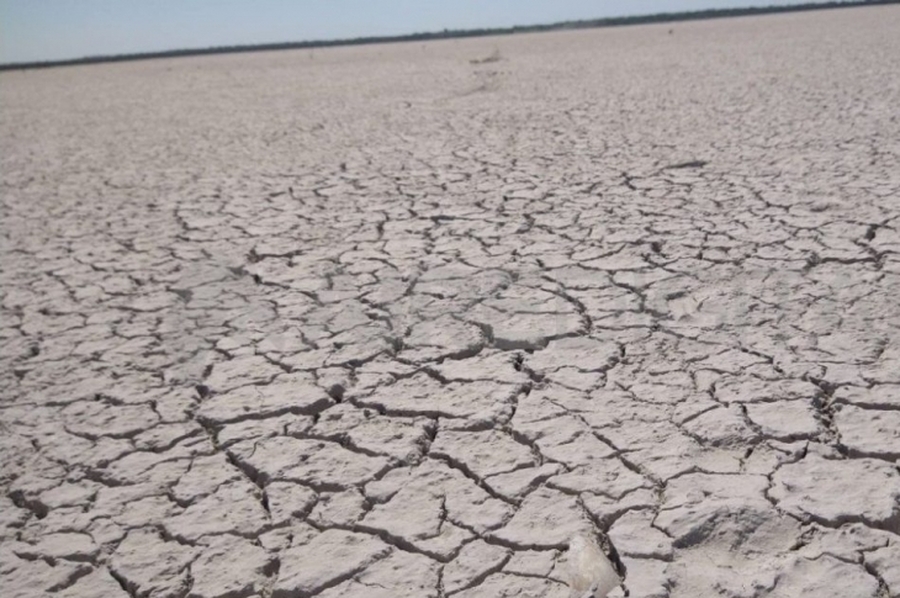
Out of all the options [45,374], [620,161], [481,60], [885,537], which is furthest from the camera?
[481,60]

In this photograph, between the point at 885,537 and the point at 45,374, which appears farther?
the point at 45,374

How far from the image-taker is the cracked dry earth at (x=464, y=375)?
1.53m

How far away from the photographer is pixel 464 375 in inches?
85.5

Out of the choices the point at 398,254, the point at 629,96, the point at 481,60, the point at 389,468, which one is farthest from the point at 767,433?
the point at 481,60

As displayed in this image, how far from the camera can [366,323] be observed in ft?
8.32

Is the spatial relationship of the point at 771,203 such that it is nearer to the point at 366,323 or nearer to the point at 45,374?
the point at 366,323

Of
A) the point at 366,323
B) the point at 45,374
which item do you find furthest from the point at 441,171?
the point at 45,374

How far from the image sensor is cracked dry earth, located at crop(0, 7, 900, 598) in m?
1.53

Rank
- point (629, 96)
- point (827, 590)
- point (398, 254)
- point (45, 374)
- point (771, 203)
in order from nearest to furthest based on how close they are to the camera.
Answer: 1. point (827, 590)
2. point (45, 374)
3. point (398, 254)
4. point (771, 203)
5. point (629, 96)

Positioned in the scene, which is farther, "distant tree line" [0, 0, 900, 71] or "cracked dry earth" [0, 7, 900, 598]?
"distant tree line" [0, 0, 900, 71]

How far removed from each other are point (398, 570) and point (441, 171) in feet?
11.0

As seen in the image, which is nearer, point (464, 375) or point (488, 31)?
point (464, 375)

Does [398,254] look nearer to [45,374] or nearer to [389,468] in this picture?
[45,374]

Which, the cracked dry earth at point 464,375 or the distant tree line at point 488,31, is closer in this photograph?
the cracked dry earth at point 464,375
